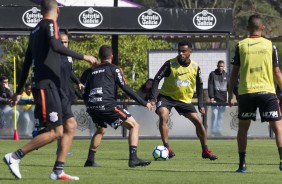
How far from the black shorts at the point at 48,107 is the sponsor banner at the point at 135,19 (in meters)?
16.9

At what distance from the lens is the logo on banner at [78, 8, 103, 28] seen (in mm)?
29250

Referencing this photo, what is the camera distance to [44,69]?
1234 centimetres

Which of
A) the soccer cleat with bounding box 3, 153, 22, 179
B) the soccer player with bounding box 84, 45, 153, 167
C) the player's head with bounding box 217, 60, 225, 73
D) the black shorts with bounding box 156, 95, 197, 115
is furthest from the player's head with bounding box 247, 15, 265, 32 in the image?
the player's head with bounding box 217, 60, 225, 73

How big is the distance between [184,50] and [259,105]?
4324 millimetres

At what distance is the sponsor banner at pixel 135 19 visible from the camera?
95.9 ft

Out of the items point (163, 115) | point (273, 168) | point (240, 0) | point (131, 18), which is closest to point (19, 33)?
point (131, 18)

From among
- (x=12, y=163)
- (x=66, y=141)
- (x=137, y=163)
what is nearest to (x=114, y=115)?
(x=137, y=163)

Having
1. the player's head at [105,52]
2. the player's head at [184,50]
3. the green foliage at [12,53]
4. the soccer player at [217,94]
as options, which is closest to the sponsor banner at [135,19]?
the soccer player at [217,94]

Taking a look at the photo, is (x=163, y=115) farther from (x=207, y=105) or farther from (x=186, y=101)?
(x=207, y=105)

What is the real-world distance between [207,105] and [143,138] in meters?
2.04

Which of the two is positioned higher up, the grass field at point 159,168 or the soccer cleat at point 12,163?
the soccer cleat at point 12,163

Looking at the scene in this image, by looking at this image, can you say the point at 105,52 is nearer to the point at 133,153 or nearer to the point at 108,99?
the point at 108,99

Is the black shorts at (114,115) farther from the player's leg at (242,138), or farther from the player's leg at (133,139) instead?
the player's leg at (242,138)

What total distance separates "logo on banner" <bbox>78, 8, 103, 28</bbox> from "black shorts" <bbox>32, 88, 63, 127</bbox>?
670 inches
